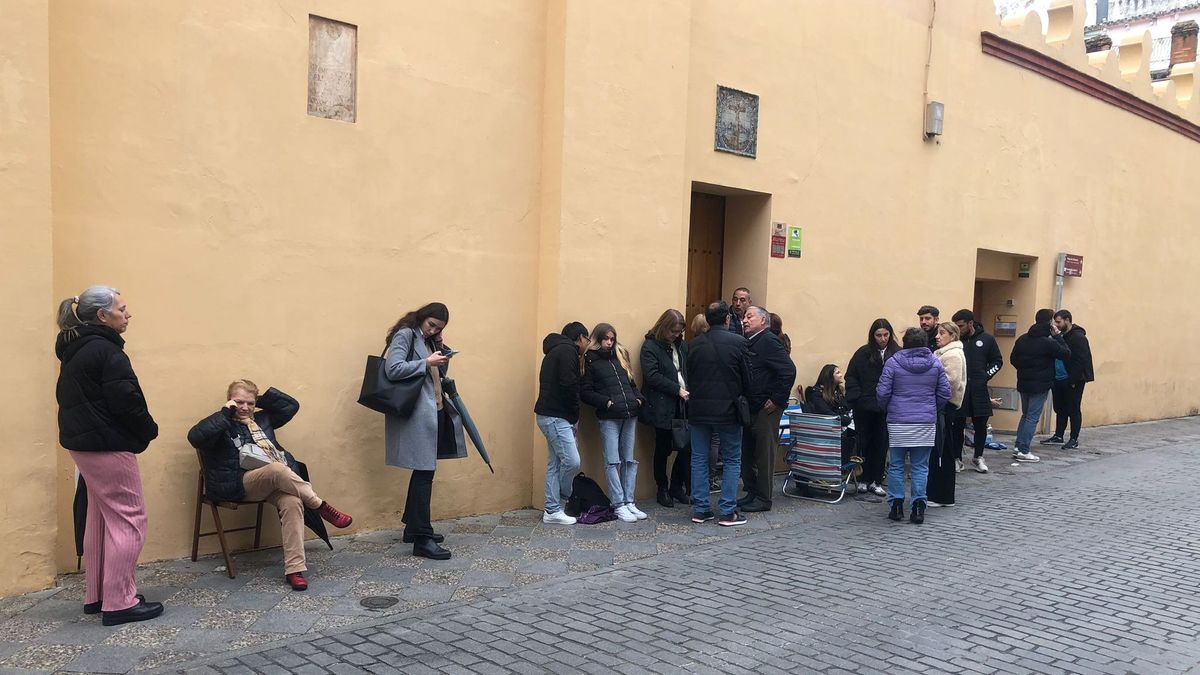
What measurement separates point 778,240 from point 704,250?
0.81 meters

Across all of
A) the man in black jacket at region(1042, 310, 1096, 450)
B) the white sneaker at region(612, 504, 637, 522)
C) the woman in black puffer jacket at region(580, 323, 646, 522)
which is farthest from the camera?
the man in black jacket at region(1042, 310, 1096, 450)

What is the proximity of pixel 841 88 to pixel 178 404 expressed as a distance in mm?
7699

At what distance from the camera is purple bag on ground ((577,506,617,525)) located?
748cm

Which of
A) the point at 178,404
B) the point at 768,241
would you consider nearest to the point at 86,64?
the point at 178,404

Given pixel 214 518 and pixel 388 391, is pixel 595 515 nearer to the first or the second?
pixel 388 391

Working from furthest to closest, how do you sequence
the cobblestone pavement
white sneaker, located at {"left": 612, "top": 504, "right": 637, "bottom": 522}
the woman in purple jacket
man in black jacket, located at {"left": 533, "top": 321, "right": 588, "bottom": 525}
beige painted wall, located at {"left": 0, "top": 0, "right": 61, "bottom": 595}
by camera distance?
the woman in purple jacket, white sneaker, located at {"left": 612, "top": 504, "right": 637, "bottom": 522}, man in black jacket, located at {"left": 533, "top": 321, "right": 588, "bottom": 525}, beige painted wall, located at {"left": 0, "top": 0, "right": 61, "bottom": 595}, the cobblestone pavement

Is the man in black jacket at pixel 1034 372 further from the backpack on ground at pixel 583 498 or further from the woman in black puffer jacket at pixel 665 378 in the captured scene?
the backpack on ground at pixel 583 498

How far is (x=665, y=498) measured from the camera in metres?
8.31

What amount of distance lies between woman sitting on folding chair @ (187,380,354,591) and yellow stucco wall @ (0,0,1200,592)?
0.45 meters

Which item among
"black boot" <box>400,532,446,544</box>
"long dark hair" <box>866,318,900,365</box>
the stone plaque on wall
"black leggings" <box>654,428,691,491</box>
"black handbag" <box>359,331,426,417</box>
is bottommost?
"black boot" <box>400,532,446,544</box>

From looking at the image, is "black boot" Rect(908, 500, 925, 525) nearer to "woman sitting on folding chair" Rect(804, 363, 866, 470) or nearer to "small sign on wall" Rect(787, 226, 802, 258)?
"woman sitting on folding chair" Rect(804, 363, 866, 470)

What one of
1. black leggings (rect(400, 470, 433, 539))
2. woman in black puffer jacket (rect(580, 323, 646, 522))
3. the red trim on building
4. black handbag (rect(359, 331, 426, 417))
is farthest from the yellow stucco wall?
black leggings (rect(400, 470, 433, 539))

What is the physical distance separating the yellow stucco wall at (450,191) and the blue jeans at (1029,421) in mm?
1633

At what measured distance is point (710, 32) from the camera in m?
8.96
